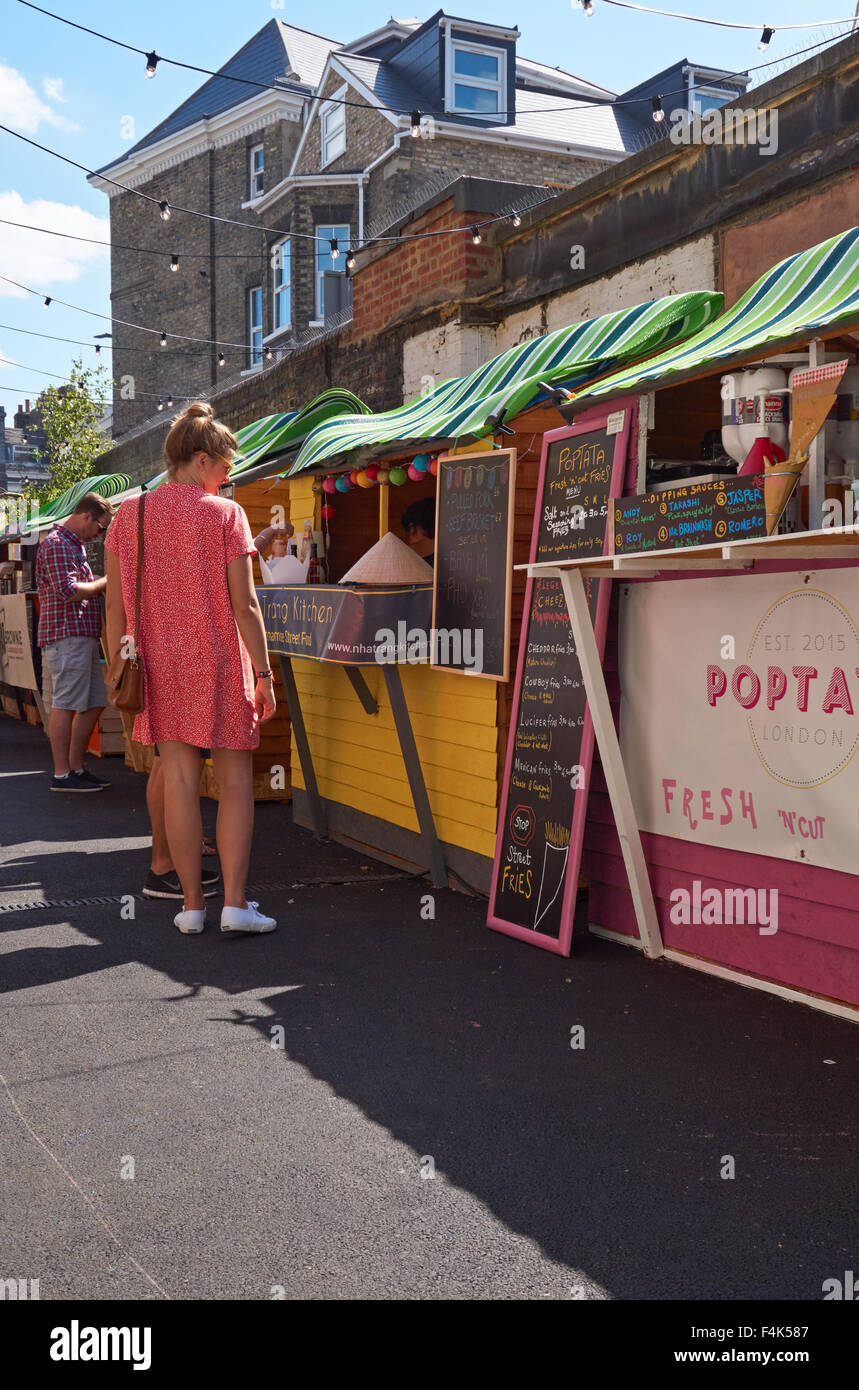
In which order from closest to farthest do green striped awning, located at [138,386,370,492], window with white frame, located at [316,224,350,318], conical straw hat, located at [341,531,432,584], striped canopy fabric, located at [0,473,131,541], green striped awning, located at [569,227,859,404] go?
1. green striped awning, located at [569,227,859,404]
2. conical straw hat, located at [341,531,432,584]
3. green striped awning, located at [138,386,370,492]
4. striped canopy fabric, located at [0,473,131,541]
5. window with white frame, located at [316,224,350,318]

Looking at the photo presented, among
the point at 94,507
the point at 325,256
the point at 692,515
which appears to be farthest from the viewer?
the point at 325,256

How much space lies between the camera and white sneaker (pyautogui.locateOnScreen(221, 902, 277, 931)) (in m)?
5.07

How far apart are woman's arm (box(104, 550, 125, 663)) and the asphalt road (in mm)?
1254

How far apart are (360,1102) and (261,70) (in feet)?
107

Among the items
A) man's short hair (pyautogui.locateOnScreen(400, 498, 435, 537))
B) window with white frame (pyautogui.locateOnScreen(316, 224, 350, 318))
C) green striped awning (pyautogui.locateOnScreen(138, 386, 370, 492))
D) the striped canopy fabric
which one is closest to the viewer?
man's short hair (pyautogui.locateOnScreen(400, 498, 435, 537))

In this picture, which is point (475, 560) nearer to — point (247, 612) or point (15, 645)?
point (247, 612)

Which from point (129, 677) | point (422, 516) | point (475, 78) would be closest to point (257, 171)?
point (475, 78)

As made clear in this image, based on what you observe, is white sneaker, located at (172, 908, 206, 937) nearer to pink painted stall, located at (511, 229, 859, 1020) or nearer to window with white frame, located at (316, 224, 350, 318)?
pink painted stall, located at (511, 229, 859, 1020)

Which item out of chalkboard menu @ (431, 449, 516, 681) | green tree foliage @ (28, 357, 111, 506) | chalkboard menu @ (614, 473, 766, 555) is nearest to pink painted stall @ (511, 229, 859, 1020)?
chalkboard menu @ (614, 473, 766, 555)

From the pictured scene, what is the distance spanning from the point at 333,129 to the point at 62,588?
21518mm

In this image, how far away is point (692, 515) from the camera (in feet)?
12.4

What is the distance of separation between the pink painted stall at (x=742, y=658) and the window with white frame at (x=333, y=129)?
24.4 meters

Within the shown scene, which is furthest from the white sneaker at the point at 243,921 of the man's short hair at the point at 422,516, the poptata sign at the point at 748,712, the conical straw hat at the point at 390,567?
the man's short hair at the point at 422,516
